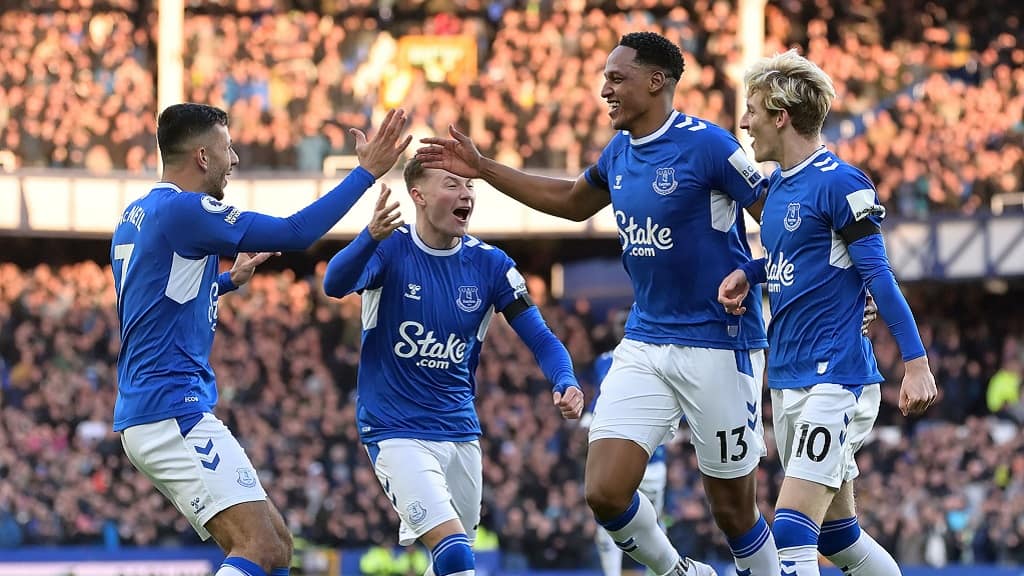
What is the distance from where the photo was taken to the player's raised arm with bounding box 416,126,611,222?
25.5ft

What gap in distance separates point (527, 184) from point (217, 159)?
166cm

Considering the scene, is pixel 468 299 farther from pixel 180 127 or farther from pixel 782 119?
pixel 782 119

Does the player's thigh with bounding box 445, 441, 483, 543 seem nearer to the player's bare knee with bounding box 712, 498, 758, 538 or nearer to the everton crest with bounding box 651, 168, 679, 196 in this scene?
the player's bare knee with bounding box 712, 498, 758, 538

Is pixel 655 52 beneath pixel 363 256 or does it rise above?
above

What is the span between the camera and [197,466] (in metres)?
6.75

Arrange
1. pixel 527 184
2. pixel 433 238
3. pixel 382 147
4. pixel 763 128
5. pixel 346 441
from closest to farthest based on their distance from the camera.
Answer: pixel 382 147
pixel 763 128
pixel 527 184
pixel 433 238
pixel 346 441

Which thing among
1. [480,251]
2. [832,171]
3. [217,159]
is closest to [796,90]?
[832,171]

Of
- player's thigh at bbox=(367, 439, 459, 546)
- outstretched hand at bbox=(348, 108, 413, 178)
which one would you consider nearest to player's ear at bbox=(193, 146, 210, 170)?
outstretched hand at bbox=(348, 108, 413, 178)

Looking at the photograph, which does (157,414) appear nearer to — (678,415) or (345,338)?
(678,415)

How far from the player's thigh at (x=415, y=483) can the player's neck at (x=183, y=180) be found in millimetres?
1665

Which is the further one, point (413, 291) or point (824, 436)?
point (413, 291)

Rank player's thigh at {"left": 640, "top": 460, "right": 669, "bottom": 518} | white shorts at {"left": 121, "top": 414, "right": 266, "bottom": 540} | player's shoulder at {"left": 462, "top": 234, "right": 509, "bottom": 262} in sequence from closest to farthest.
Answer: white shorts at {"left": 121, "top": 414, "right": 266, "bottom": 540} < player's shoulder at {"left": 462, "top": 234, "right": 509, "bottom": 262} < player's thigh at {"left": 640, "top": 460, "right": 669, "bottom": 518}

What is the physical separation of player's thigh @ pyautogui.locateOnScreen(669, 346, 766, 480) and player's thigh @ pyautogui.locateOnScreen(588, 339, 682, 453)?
0.08m

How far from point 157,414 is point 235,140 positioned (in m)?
18.7
